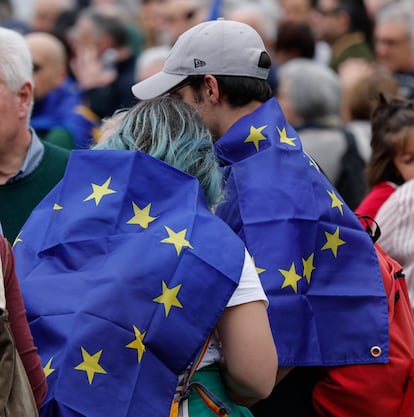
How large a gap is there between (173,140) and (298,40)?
5.90m

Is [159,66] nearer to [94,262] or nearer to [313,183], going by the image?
[313,183]

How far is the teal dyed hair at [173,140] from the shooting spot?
Result: 3430mm

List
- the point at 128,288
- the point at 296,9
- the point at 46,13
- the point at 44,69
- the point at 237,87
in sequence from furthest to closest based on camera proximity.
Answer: the point at 46,13
the point at 296,9
the point at 44,69
the point at 237,87
the point at 128,288

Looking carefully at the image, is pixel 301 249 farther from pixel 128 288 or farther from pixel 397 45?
pixel 397 45

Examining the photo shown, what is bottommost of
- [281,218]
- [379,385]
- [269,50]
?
[269,50]

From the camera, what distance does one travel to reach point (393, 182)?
4969 millimetres

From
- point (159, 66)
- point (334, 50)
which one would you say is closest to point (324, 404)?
point (159, 66)

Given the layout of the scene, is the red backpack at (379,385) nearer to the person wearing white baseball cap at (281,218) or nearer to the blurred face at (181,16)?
the person wearing white baseball cap at (281,218)

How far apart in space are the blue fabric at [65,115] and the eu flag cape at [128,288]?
3953 mm

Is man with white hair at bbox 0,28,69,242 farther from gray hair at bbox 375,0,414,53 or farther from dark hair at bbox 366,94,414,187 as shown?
gray hair at bbox 375,0,414,53

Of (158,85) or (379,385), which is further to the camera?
(158,85)

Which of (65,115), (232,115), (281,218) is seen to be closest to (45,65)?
(65,115)

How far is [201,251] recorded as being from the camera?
3275 millimetres

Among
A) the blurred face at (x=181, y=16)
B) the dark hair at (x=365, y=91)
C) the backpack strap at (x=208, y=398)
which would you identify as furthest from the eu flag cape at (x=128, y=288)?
the blurred face at (x=181, y=16)
